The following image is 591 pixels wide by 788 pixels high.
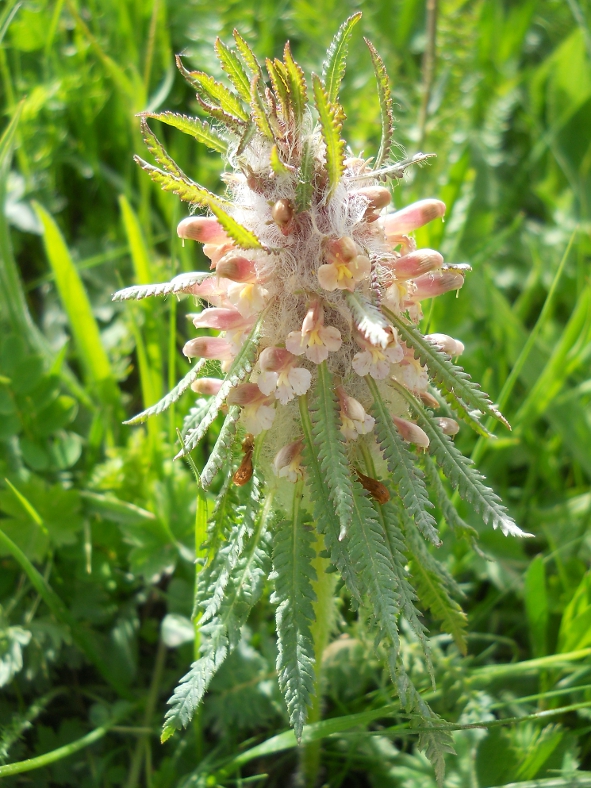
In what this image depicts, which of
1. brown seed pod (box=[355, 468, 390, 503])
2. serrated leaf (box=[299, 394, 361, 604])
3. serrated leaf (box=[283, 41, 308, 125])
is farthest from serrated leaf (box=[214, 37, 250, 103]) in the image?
brown seed pod (box=[355, 468, 390, 503])

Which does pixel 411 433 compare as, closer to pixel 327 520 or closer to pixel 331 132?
pixel 327 520

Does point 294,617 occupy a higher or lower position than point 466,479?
lower

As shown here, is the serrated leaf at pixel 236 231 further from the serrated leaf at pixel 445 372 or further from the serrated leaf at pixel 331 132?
the serrated leaf at pixel 445 372

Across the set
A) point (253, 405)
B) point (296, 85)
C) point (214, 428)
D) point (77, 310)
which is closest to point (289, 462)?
point (253, 405)

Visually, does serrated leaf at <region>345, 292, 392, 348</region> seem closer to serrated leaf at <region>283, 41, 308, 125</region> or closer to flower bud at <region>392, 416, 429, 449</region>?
flower bud at <region>392, 416, 429, 449</region>

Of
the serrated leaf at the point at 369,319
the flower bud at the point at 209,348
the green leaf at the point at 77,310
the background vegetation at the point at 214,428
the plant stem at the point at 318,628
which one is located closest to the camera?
the serrated leaf at the point at 369,319

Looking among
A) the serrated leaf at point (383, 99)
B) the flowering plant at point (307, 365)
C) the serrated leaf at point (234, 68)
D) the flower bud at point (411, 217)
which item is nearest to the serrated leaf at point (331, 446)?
the flowering plant at point (307, 365)
